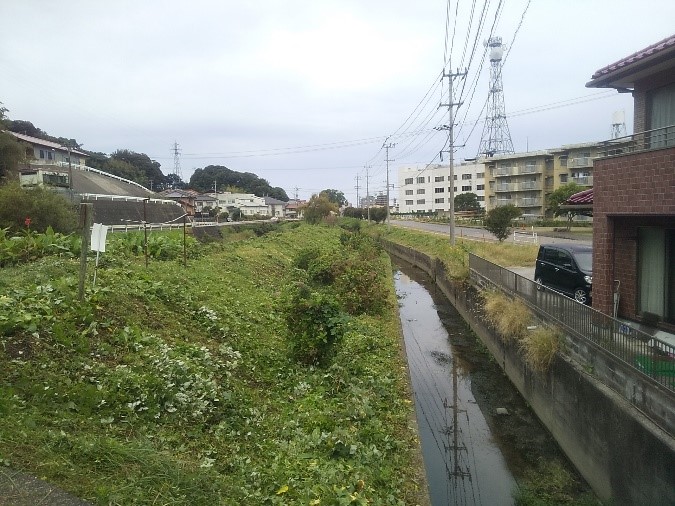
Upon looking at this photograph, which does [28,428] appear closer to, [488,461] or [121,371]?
[121,371]

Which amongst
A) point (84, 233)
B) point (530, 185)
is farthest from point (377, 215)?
point (84, 233)

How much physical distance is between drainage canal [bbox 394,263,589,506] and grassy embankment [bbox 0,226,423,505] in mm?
1181

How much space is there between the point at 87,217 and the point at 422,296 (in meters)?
19.5

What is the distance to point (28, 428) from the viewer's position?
14.8ft

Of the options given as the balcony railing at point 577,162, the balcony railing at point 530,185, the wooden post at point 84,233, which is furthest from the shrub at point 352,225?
the wooden post at point 84,233

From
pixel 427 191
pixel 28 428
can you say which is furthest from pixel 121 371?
pixel 427 191

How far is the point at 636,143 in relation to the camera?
32.1ft

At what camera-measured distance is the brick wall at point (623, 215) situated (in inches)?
346

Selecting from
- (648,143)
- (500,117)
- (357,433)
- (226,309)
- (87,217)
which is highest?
(500,117)

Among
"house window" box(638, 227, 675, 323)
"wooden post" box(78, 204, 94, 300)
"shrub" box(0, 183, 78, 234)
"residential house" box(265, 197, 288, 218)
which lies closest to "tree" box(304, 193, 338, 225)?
"shrub" box(0, 183, 78, 234)

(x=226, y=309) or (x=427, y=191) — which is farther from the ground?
(x=427, y=191)

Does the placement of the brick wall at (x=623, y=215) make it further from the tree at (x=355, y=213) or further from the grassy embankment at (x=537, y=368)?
the tree at (x=355, y=213)

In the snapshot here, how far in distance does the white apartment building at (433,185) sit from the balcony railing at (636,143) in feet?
236

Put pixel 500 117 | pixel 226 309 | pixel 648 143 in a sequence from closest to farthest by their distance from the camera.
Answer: pixel 648 143, pixel 226 309, pixel 500 117
